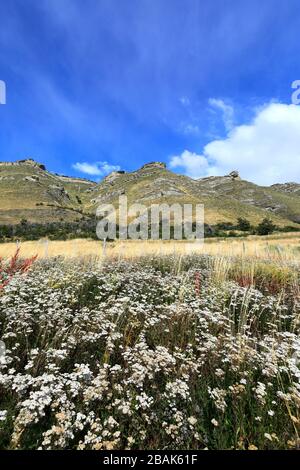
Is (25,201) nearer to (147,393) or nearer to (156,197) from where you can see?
(156,197)

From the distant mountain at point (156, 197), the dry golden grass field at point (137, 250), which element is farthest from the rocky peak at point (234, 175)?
the dry golden grass field at point (137, 250)

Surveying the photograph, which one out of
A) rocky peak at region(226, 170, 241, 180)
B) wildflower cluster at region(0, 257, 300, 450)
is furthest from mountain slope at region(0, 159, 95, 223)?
rocky peak at region(226, 170, 241, 180)

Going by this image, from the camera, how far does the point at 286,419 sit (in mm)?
2627

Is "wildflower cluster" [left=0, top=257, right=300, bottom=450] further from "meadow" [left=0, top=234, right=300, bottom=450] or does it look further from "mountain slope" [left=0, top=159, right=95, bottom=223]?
"mountain slope" [left=0, top=159, right=95, bottom=223]

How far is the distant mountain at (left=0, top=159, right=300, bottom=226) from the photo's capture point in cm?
8338

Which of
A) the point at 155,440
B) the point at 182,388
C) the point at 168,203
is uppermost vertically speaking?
the point at 168,203

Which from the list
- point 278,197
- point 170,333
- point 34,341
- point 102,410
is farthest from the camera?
point 278,197

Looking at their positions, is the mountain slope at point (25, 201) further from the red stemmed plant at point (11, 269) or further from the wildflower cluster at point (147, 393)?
the wildflower cluster at point (147, 393)

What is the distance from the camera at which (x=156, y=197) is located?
109500mm

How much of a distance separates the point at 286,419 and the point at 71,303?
160 inches

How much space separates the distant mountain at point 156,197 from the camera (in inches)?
3282
